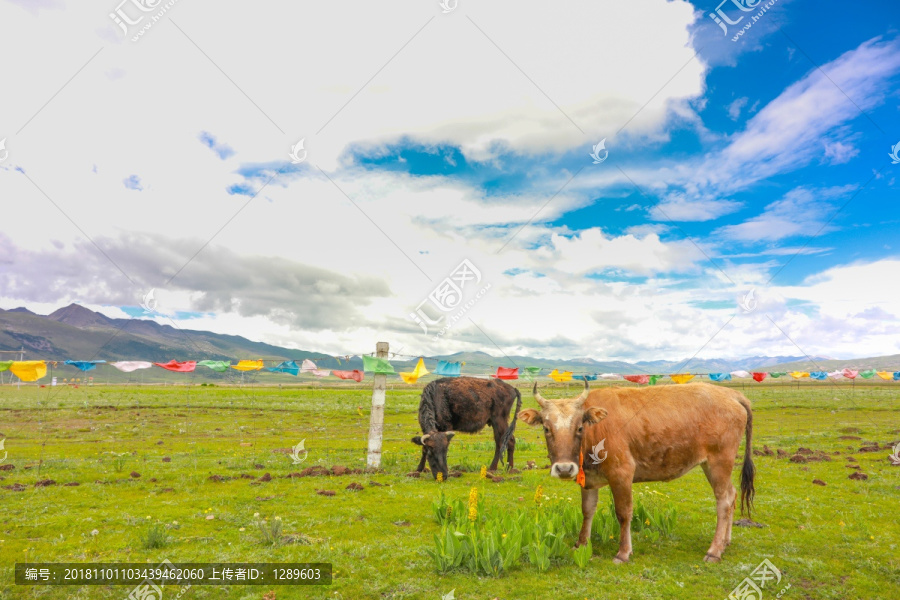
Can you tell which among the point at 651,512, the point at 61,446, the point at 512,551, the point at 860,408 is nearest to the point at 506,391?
the point at 651,512

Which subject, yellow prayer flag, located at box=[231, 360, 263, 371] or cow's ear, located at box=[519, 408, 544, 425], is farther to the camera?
yellow prayer flag, located at box=[231, 360, 263, 371]

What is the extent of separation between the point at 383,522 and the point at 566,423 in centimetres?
515

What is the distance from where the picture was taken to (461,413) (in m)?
17.7

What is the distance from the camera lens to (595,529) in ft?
29.8

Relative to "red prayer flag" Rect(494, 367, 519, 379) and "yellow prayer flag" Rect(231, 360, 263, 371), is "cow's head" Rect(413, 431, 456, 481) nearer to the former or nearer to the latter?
"red prayer flag" Rect(494, 367, 519, 379)

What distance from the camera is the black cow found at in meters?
15.4

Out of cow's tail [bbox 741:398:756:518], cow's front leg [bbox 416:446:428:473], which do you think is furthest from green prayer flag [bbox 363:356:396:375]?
cow's tail [bbox 741:398:756:518]

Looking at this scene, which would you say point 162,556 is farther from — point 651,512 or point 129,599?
point 651,512

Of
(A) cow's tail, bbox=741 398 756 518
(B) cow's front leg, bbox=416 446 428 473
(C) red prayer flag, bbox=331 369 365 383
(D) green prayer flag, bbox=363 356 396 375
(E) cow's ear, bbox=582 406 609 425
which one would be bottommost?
(B) cow's front leg, bbox=416 446 428 473

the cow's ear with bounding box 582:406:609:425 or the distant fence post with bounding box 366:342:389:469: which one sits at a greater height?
the cow's ear with bounding box 582:406:609:425

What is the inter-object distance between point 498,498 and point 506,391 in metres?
6.68

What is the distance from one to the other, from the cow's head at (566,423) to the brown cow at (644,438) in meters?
0.02
